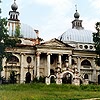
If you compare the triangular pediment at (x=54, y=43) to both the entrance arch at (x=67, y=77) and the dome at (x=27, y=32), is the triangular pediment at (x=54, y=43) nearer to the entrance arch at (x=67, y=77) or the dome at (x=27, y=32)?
the dome at (x=27, y=32)

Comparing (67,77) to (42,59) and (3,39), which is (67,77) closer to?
(42,59)

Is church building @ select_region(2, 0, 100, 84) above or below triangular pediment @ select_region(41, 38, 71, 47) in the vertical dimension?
below

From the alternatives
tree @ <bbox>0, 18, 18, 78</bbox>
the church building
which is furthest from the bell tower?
tree @ <bbox>0, 18, 18, 78</bbox>

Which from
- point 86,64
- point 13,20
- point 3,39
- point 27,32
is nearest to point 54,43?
point 27,32

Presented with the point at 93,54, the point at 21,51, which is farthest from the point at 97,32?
the point at 21,51

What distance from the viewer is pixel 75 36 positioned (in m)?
57.8

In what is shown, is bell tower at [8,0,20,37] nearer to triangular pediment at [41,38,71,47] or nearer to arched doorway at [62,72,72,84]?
triangular pediment at [41,38,71,47]

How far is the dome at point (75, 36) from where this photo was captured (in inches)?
2251

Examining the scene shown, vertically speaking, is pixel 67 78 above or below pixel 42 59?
below

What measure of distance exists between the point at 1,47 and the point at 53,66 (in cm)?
1606

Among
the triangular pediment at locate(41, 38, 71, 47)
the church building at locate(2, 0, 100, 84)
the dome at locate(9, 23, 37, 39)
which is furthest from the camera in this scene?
the dome at locate(9, 23, 37, 39)

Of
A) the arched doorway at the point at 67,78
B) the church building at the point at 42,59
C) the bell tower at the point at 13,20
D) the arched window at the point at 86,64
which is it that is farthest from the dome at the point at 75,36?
the arched doorway at the point at 67,78

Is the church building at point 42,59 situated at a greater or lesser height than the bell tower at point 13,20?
lesser

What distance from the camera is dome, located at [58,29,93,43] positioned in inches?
2251
